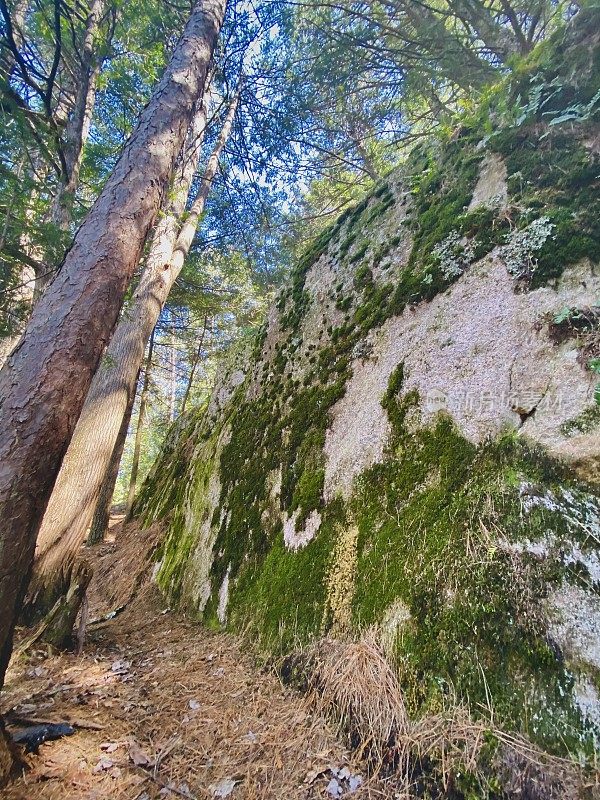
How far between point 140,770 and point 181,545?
280cm

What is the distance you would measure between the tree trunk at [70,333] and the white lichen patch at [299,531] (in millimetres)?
1814

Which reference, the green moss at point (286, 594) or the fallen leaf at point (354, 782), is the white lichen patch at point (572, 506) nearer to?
the green moss at point (286, 594)

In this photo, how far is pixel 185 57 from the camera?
3766 millimetres

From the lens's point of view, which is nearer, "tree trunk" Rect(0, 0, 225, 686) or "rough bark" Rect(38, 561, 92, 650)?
"tree trunk" Rect(0, 0, 225, 686)

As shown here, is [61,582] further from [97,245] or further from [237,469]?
[97,245]

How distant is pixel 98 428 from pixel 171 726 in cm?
337

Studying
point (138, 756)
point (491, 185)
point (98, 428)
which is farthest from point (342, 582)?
point (98, 428)

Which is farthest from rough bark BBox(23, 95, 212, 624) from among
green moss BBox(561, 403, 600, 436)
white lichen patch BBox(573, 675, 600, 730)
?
white lichen patch BBox(573, 675, 600, 730)

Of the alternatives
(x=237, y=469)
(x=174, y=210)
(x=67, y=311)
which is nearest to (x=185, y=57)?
(x=67, y=311)

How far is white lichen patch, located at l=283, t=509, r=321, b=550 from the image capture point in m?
3.11

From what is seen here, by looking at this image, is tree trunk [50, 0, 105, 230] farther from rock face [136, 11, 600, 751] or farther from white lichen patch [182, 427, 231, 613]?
white lichen patch [182, 427, 231, 613]

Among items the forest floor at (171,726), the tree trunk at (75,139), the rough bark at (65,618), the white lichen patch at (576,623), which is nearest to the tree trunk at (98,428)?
the rough bark at (65,618)

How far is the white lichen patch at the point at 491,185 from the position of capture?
3225mm

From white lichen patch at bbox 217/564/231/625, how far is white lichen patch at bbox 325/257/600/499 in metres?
1.42
